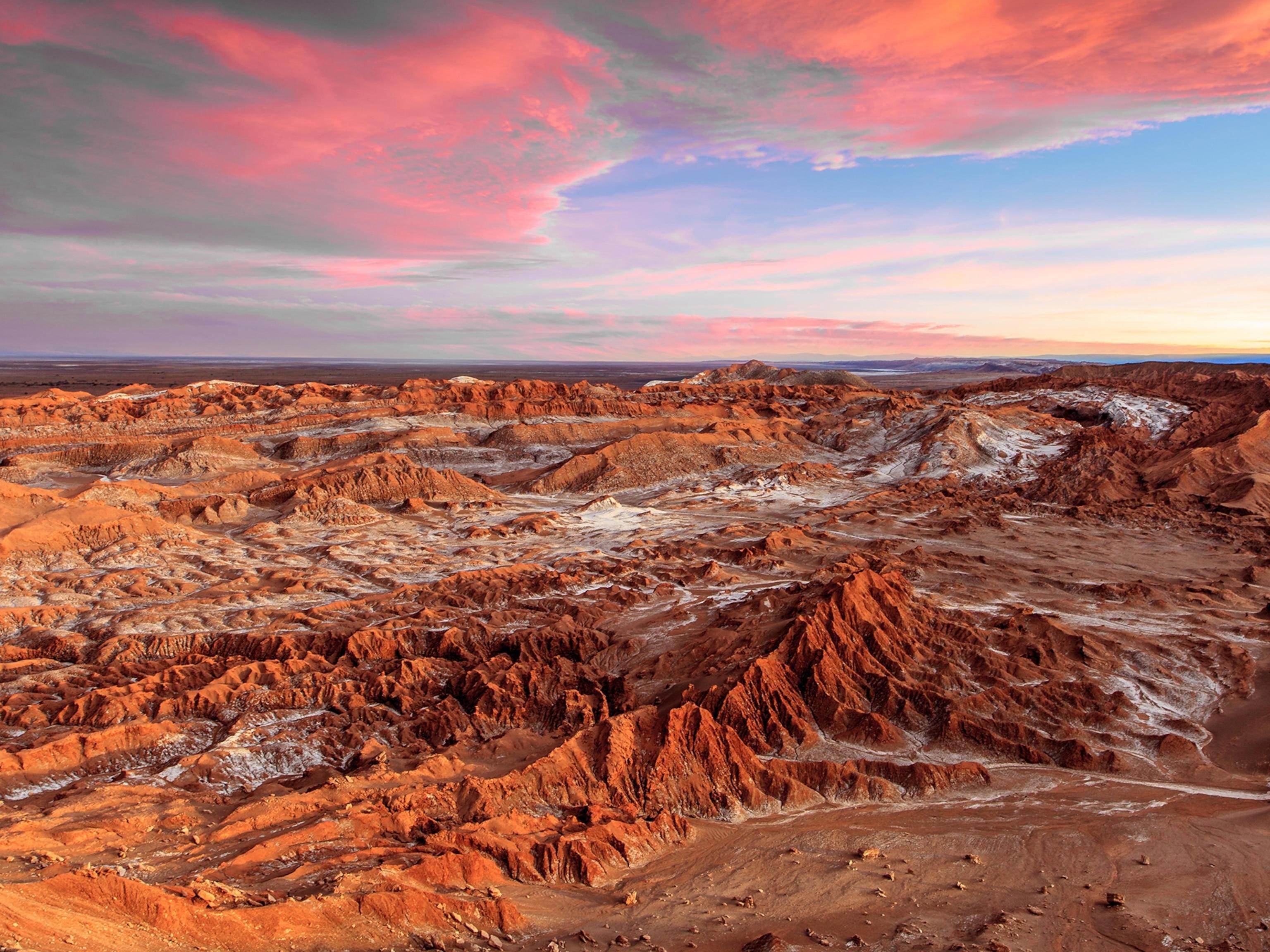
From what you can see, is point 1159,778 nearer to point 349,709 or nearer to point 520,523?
point 349,709

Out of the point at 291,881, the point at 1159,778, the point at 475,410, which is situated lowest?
the point at 1159,778

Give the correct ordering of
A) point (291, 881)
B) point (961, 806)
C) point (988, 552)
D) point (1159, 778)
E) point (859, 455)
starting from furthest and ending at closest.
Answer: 1. point (859, 455)
2. point (988, 552)
3. point (1159, 778)
4. point (961, 806)
5. point (291, 881)

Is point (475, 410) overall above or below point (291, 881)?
above

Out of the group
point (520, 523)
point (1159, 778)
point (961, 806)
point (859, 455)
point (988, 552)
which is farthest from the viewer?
point (859, 455)

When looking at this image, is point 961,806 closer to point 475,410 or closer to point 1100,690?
point 1100,690

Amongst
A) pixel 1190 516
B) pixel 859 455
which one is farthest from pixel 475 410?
pixel 1190 516

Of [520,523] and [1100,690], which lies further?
[520,523]
